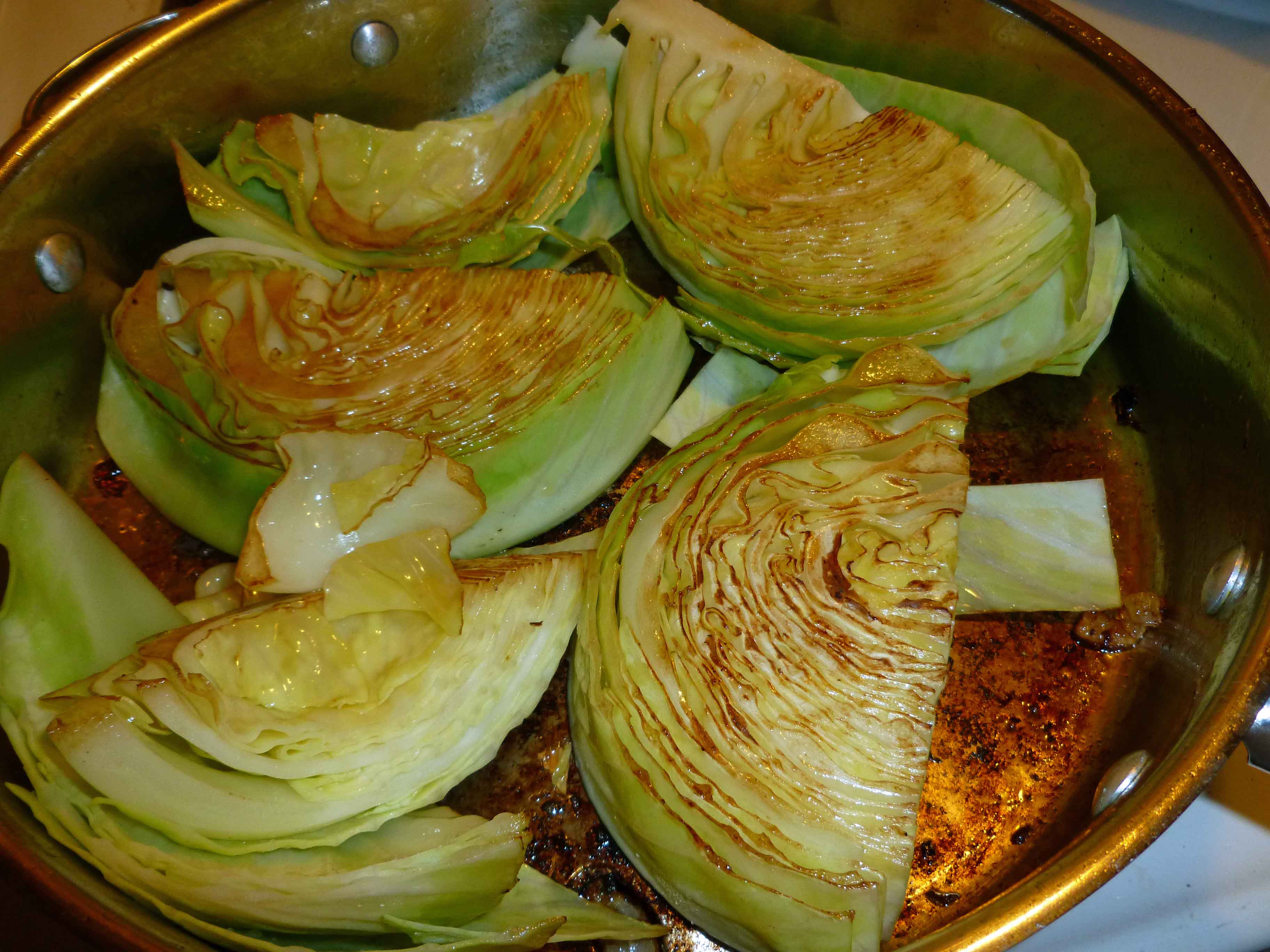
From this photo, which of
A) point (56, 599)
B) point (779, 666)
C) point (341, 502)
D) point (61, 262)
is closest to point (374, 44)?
point (61, 262)

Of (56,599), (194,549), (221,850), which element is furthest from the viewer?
(194,549)

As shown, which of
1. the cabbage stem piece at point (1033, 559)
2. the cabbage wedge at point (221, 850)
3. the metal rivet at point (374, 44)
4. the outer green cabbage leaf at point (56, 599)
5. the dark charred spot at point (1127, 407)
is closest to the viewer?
the cabbage wedge at point (221, 850)

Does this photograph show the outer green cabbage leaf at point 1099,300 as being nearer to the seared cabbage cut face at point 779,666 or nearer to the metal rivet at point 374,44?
the seared cabbage cut face at point 779,666

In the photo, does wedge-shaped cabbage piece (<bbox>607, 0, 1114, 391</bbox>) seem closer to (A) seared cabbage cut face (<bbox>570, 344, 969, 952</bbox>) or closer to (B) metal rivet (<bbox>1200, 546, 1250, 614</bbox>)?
(A) seared cabbage cut face (<bbox>570, 344, 969, 952</bbox>)

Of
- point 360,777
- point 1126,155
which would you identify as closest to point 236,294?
point 360,777

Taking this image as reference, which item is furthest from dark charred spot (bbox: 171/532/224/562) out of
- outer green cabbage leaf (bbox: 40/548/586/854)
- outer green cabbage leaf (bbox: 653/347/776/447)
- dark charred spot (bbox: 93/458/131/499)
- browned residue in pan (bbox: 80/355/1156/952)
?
outer green cabbage leaf (bbox: 653/347/776/447)

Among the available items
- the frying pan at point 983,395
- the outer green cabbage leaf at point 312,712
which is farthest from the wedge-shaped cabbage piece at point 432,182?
the outer green cabbage leaf at point 312,712

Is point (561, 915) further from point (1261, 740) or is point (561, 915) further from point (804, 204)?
point (804, 204)
